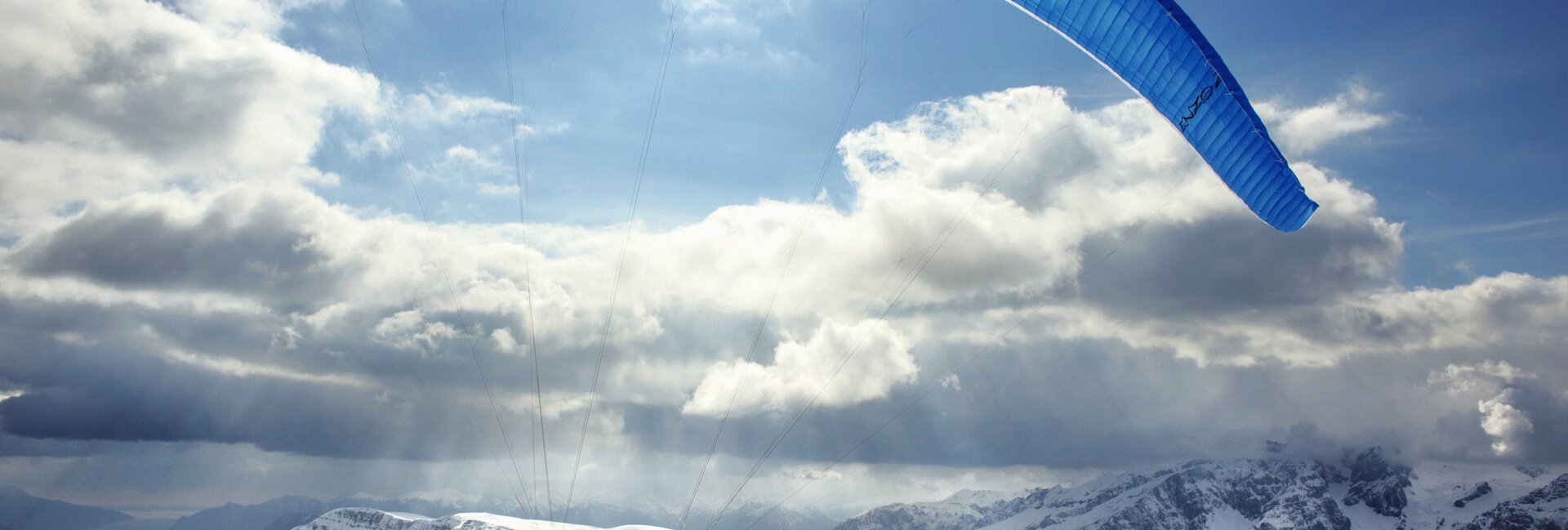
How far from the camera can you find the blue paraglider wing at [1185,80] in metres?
20.6

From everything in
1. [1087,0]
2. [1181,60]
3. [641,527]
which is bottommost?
[641,527]

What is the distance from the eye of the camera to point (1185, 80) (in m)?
21.3

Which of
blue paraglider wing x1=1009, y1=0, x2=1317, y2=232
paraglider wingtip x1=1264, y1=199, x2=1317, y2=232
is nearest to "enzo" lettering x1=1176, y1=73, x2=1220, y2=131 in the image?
blue paraglider wing x1=1009, y1=0, x2=1317, y2=232

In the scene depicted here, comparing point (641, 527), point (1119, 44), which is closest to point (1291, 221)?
point (1119, 44)

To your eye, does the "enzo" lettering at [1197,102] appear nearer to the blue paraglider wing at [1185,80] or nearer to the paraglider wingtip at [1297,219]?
the blue paraglider wing at [1185,80]

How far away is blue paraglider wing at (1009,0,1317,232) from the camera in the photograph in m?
20.6

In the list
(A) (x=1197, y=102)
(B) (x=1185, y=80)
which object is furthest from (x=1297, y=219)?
(B) (x=1185, y=80)

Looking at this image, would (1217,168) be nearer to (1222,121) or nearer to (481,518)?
(1222,121)

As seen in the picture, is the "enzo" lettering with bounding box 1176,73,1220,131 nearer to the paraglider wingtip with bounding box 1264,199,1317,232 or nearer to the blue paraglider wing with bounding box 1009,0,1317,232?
the blue paraglider wing with bounding box 1009,0,1317,232

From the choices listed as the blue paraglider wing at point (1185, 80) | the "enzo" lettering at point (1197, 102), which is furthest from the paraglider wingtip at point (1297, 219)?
the "enzo" lettering at point (1197, 102)

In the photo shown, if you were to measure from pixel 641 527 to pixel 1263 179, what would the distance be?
385 ft

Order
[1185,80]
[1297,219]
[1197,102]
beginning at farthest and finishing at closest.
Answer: [1297,219] → [1197,102] → [1185,80]

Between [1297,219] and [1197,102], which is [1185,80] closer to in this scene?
[1197,102]

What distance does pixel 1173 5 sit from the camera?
19.8 m
